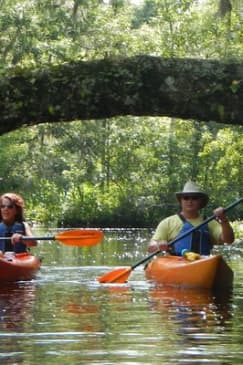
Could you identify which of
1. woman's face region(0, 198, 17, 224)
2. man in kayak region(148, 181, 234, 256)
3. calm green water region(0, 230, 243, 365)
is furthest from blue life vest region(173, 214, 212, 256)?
woman's face region(0, 198, 17, 224)

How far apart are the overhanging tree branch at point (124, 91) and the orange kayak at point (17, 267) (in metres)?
3.41

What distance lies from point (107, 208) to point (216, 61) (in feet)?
87.0

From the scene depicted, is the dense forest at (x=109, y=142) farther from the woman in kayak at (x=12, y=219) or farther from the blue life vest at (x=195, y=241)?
the blue life vest at (x=195, y=241)

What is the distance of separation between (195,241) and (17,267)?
2172 millimetres

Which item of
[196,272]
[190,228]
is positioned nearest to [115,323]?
[196,272]

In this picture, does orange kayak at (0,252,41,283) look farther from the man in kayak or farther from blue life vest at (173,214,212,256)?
blue life vest at (173,214,212,256)

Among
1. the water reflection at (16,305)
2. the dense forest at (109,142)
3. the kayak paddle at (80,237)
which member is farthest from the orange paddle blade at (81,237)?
the dense forest at (109,142)

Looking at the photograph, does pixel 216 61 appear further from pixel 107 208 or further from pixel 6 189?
pixel 6 189

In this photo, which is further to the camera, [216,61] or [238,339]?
[216,61]

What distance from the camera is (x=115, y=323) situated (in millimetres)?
8094

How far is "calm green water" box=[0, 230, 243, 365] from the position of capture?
6.42m

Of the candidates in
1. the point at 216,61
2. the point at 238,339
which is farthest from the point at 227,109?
the point at 238,339

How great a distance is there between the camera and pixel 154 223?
→ 1328 inches

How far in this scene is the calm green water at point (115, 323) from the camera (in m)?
6.42
